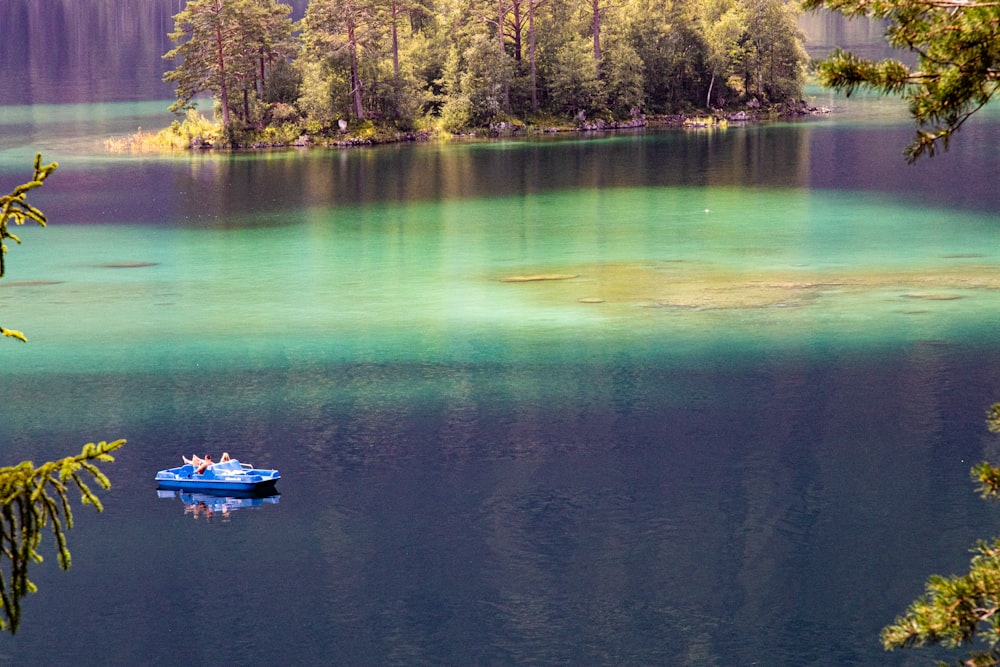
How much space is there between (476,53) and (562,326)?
185 ft

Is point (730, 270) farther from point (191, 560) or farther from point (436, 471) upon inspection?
point (191, 560)

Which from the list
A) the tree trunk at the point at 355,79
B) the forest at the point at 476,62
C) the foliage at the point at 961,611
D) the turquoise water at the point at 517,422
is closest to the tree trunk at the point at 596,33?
the forest at the point at 476,62

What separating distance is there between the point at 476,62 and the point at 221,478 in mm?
67785

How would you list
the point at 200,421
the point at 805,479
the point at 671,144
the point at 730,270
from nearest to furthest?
the point at 805,479
the point at 200,421
the point at 730,270
the point at 671,144

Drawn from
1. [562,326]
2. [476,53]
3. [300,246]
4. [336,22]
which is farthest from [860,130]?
[562,326]

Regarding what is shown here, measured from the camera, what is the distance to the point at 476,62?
293 feet

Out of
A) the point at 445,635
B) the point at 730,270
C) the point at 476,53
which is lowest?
the point at 445,635

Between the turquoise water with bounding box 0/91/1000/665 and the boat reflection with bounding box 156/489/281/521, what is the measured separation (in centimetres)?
14

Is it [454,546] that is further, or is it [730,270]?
[730,270]

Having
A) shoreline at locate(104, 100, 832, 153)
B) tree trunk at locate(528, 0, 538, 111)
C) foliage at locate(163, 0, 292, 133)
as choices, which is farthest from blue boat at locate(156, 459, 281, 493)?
tree trunk at locate(528, 0, 538, 111)

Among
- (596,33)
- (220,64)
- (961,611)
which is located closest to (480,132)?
(596,33)

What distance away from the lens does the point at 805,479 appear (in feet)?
80.0

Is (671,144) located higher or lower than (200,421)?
higher

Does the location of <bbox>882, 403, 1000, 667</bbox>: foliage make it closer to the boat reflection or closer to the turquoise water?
the turquoise water
